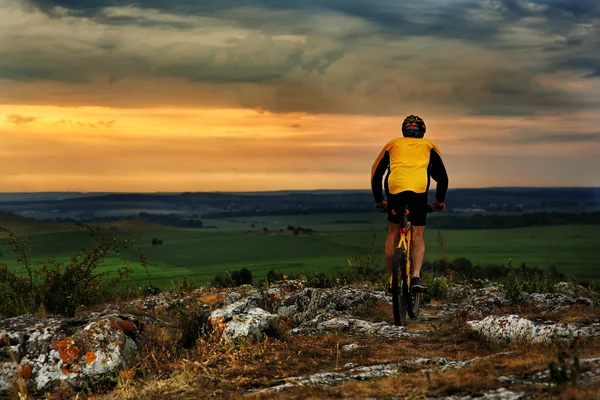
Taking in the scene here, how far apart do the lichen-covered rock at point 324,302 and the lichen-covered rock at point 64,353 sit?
3.73 metres

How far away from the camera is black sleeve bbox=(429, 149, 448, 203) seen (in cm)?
1046

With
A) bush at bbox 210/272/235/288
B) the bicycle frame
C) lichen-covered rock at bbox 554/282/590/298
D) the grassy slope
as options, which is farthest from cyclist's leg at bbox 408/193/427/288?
the grassy slope

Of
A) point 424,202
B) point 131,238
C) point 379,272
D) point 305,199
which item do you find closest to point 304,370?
point 424,202

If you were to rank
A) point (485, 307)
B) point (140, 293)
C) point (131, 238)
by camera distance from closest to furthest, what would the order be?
point (485, 307), point (131, 238), point (140, 293)

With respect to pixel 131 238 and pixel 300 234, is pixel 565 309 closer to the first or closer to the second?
pixel 131 238

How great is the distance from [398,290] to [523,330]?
2.08 m

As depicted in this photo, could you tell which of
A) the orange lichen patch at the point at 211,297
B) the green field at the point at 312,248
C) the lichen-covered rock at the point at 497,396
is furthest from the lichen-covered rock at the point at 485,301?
the green field at the point at 312,248

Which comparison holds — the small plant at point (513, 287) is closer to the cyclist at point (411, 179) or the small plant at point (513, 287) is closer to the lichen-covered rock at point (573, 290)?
the lichen-covered rock at point (573, 290)

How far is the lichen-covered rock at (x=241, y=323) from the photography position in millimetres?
8648

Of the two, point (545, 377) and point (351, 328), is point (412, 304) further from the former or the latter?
point (545, 377)

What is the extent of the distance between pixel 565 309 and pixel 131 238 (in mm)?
7830

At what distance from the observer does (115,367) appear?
7898 millimetres

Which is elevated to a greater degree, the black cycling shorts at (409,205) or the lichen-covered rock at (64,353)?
the black cycling shorts at (409,205)

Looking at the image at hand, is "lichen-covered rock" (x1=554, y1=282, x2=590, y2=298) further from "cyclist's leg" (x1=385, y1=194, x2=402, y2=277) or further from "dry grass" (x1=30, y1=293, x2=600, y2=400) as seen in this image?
"cyclist's leg" (x1=385, y1=194, x2=402, y2=277)
